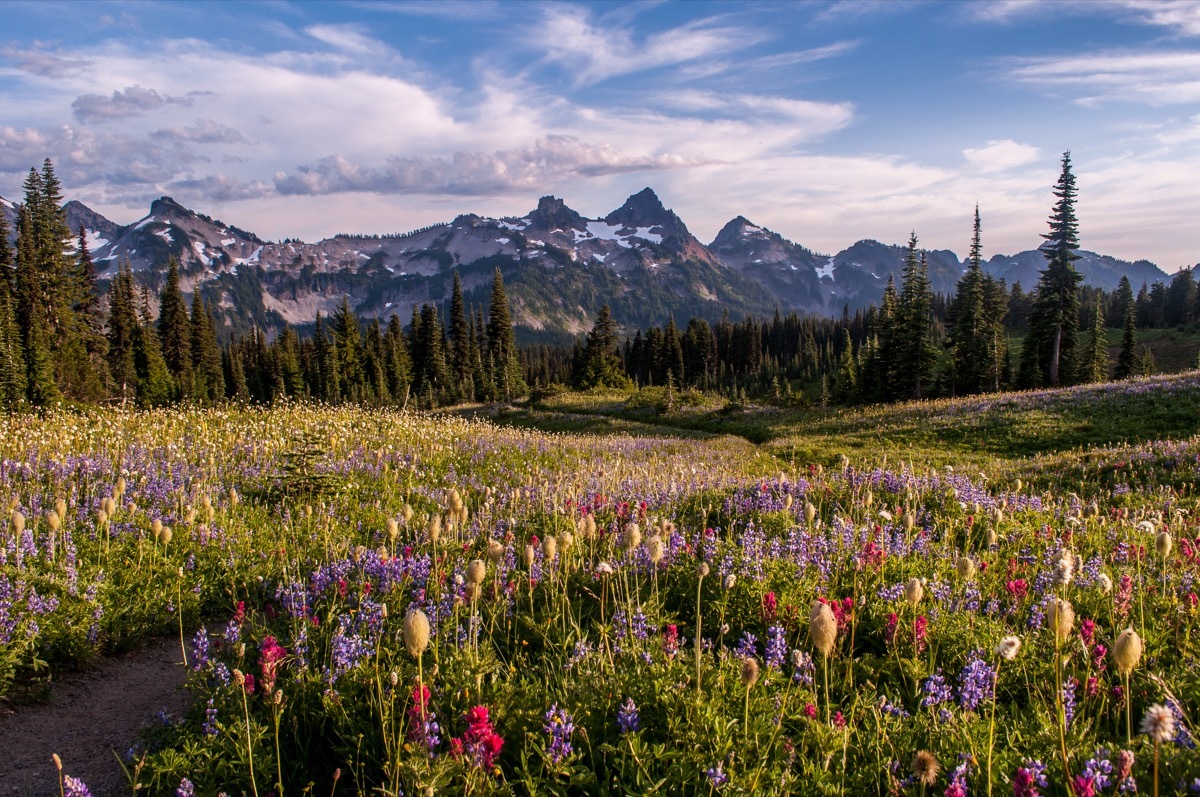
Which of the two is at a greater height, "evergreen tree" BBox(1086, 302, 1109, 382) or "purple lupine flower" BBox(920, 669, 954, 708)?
"purple lupine flower" BBox(920, 669, 954, 708)

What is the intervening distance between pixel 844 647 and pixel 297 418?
15.2 metres

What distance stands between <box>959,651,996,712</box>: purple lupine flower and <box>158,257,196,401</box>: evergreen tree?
8878 cm

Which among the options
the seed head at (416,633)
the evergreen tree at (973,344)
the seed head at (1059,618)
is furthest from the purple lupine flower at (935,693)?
the evergreen tree at (973,344)

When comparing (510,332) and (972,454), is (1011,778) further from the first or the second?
(510,332)

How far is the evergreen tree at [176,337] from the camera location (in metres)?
76.7

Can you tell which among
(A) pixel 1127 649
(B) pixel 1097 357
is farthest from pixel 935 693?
(B) pixel 1097 357

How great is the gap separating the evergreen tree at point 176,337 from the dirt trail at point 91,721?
83.8 meters

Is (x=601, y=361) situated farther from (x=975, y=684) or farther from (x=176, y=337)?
(x=975, y=684)

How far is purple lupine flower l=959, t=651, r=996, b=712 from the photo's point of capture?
11.3ft

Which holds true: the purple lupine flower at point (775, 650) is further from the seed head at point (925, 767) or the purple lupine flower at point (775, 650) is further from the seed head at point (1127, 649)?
the seed head at point (1127, 649)

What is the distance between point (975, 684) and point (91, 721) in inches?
243

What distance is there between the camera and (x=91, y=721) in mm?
4754

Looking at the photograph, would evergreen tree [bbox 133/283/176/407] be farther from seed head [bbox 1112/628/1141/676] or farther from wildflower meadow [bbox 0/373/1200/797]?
seed head [bbox 1112/628/1141/676]

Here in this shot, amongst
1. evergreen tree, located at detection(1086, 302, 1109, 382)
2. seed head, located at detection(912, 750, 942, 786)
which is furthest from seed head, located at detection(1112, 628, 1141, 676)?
evergreen tree, located at detection(1086, 302, 1109, 382)
